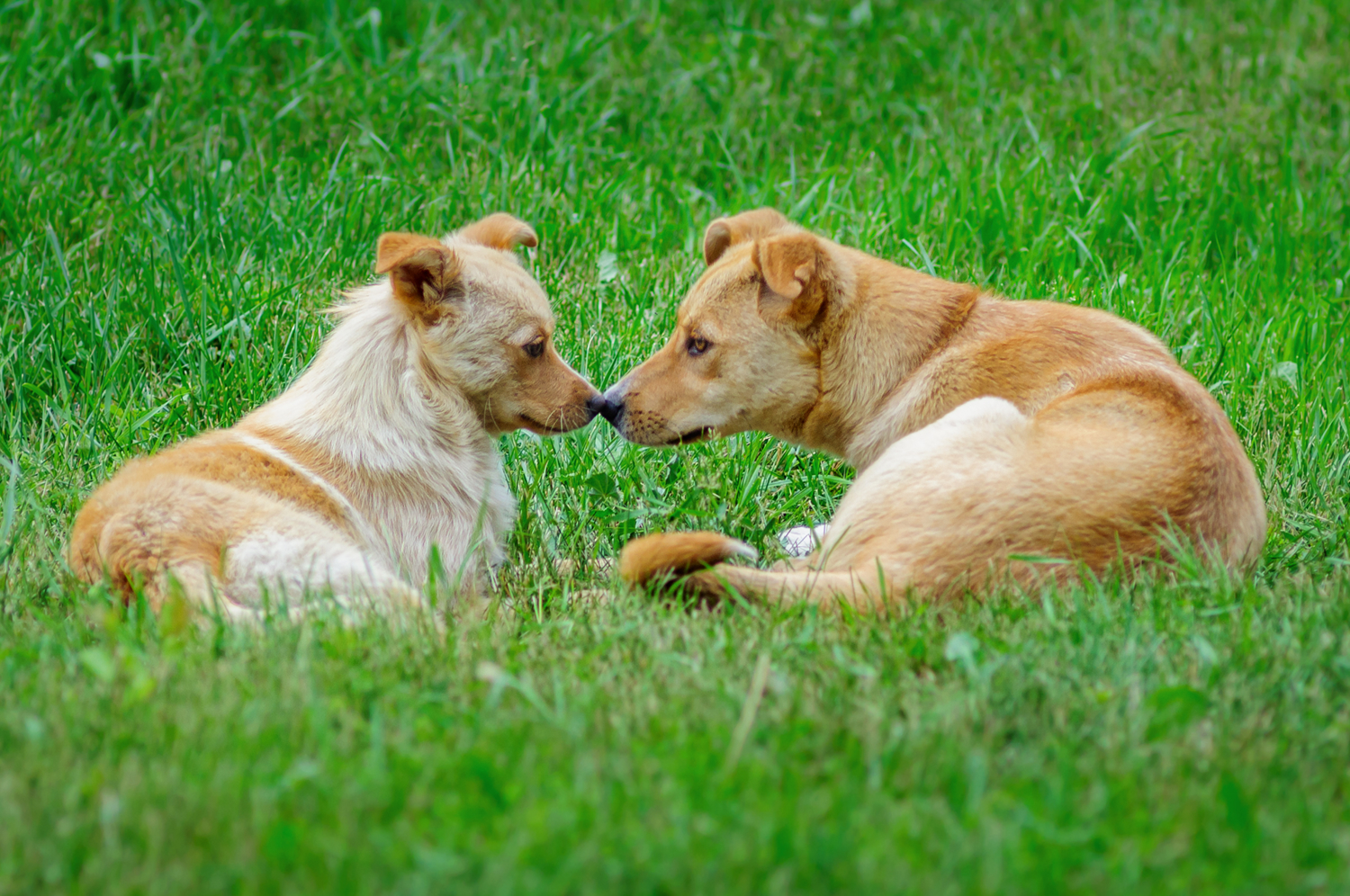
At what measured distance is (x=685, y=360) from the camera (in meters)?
4.48

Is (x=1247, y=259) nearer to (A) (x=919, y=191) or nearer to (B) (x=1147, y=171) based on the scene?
(B) (x=1147, y=171)

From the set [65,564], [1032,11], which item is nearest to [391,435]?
[65,564]

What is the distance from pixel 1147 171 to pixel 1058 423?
12.3 feet

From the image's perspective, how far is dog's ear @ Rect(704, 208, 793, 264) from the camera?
16.0 feet

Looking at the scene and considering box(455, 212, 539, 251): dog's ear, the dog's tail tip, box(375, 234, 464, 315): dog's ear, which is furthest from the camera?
box(455, 212, 539, 251): dog's ear

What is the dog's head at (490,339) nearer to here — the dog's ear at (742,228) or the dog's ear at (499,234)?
the dog's ear at (499,234)

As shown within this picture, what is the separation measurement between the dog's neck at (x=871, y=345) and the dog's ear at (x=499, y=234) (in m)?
1.26

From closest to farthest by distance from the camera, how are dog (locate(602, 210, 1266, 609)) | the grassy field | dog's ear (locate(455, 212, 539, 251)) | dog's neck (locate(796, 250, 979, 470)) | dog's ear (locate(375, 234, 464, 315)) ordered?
the grassy field → dog (locate(602, 210, 1266, 609)) → dog's ear (locate(375, 234, 464, 315)) → dog's neck (locate(796, 250, 979, 470)) → dog's ear (locate(455, 212, 539, 251))

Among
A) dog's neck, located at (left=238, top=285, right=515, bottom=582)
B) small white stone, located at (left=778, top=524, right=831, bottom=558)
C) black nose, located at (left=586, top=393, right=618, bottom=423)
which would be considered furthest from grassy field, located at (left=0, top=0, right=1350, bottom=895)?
dog's neck, located at (left=238, top=285, right=515, bottom=582)

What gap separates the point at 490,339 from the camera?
13.5ft

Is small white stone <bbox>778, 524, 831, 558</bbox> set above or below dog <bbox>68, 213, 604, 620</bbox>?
below

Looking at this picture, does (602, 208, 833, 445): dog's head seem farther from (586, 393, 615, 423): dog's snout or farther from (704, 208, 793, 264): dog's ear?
(704, 208, 793, 264): dog's ear

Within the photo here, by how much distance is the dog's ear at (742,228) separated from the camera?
4867 mm

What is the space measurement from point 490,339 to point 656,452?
3.19 feet
